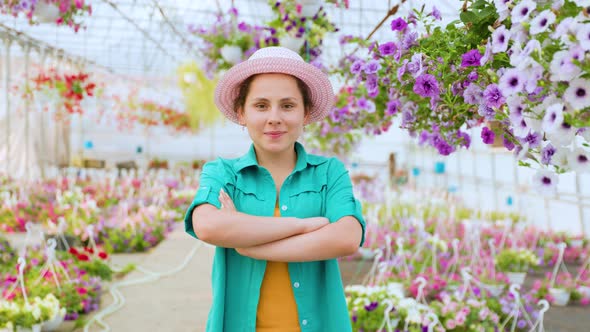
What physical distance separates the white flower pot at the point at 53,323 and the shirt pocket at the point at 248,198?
1796mm

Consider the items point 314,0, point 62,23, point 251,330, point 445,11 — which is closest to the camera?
point 251,330

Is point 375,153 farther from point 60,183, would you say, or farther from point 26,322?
point 26,322

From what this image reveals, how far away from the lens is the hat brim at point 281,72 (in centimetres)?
119

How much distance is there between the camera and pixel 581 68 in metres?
0.75

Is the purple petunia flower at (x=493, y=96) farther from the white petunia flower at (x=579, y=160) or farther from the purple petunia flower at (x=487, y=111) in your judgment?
the white petunia flower at (x=579, y=160)

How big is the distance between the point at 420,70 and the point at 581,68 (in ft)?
1.55

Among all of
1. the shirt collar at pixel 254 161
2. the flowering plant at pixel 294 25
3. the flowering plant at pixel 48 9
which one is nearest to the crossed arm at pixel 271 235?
the shirt collar at pixel 254 161

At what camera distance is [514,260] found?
4129mm

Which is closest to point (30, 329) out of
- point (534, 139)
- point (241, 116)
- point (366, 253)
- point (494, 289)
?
point (241, 116)

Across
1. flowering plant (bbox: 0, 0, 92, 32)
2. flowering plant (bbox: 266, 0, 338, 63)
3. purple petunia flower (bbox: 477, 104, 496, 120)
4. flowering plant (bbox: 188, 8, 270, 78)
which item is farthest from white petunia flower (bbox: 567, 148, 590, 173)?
flowering plant (bbox: 0, 0, 92, 32)

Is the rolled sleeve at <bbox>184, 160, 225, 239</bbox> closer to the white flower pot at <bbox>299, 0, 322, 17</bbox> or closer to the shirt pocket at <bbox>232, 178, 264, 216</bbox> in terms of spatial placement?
the shirt pocket at <bbox>232, 178, 264, 216</bbox>

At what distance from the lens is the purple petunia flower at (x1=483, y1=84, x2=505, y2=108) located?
3.35 ft

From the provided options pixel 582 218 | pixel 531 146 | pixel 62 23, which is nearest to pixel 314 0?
pixel 62 23

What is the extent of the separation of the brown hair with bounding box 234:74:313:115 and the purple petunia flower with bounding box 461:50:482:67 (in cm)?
38
